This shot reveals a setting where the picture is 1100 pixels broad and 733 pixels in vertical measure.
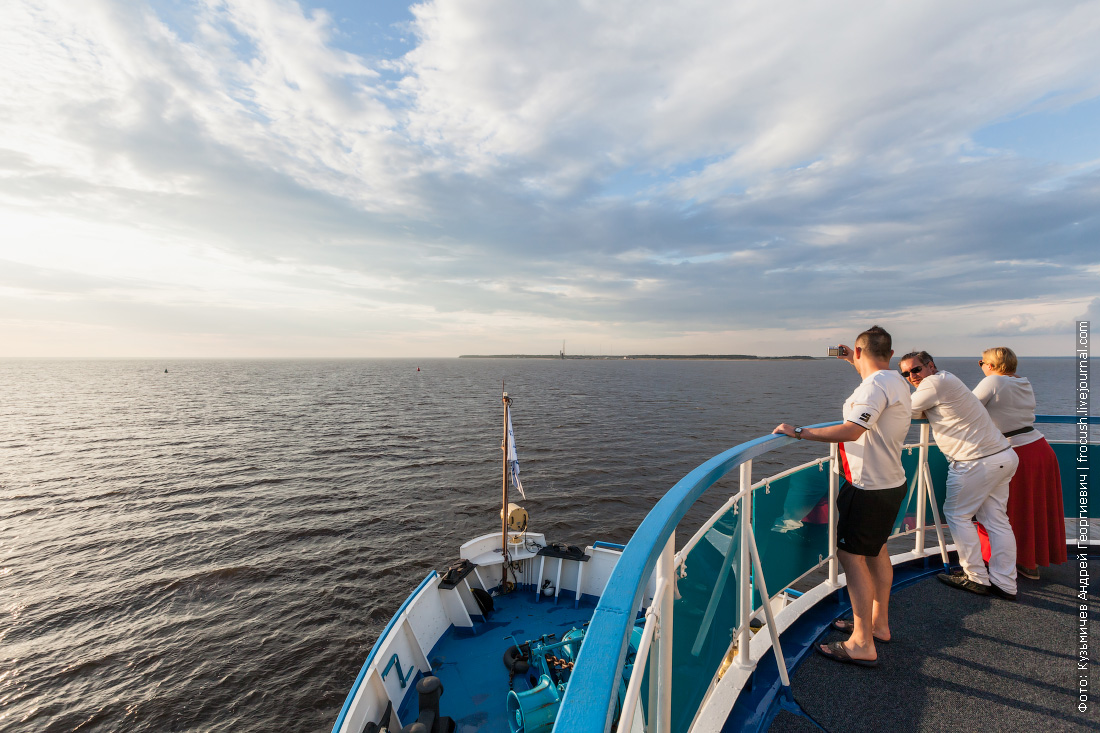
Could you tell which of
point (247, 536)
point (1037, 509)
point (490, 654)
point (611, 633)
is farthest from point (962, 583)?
point (247, 536)

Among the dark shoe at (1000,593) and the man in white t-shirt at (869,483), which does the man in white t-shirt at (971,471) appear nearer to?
the dark shoe at (1000,593)

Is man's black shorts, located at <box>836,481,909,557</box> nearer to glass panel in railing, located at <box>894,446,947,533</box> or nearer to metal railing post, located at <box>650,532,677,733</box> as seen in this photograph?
metal railing post, located at <box>650,532,677,733</box>

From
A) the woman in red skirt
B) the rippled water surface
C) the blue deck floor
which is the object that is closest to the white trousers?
the woman in red skirt

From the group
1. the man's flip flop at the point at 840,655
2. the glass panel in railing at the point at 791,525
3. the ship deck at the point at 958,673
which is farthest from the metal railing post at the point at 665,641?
the man's flip flop at the point at 840,655

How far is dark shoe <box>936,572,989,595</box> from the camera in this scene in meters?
4.05

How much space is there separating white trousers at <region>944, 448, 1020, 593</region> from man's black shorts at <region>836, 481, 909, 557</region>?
139 cm

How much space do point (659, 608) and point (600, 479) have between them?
22398 millimetres

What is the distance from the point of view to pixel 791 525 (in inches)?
145

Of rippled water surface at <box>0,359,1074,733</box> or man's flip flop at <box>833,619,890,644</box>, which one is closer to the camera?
man's flip flop at <box>833,619,890,644</box>

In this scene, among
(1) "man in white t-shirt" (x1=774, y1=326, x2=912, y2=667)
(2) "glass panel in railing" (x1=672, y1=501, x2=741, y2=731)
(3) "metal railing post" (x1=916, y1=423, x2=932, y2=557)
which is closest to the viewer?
(2) "glass panel in railing" (x1=672, y1=501, x2=741, y2=731)

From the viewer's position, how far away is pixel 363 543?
16.5m

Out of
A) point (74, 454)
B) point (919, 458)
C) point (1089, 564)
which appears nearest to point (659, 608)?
point (919, 458)

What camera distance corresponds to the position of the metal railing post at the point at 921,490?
4574mm

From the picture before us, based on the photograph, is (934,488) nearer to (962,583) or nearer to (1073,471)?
(962,583)
